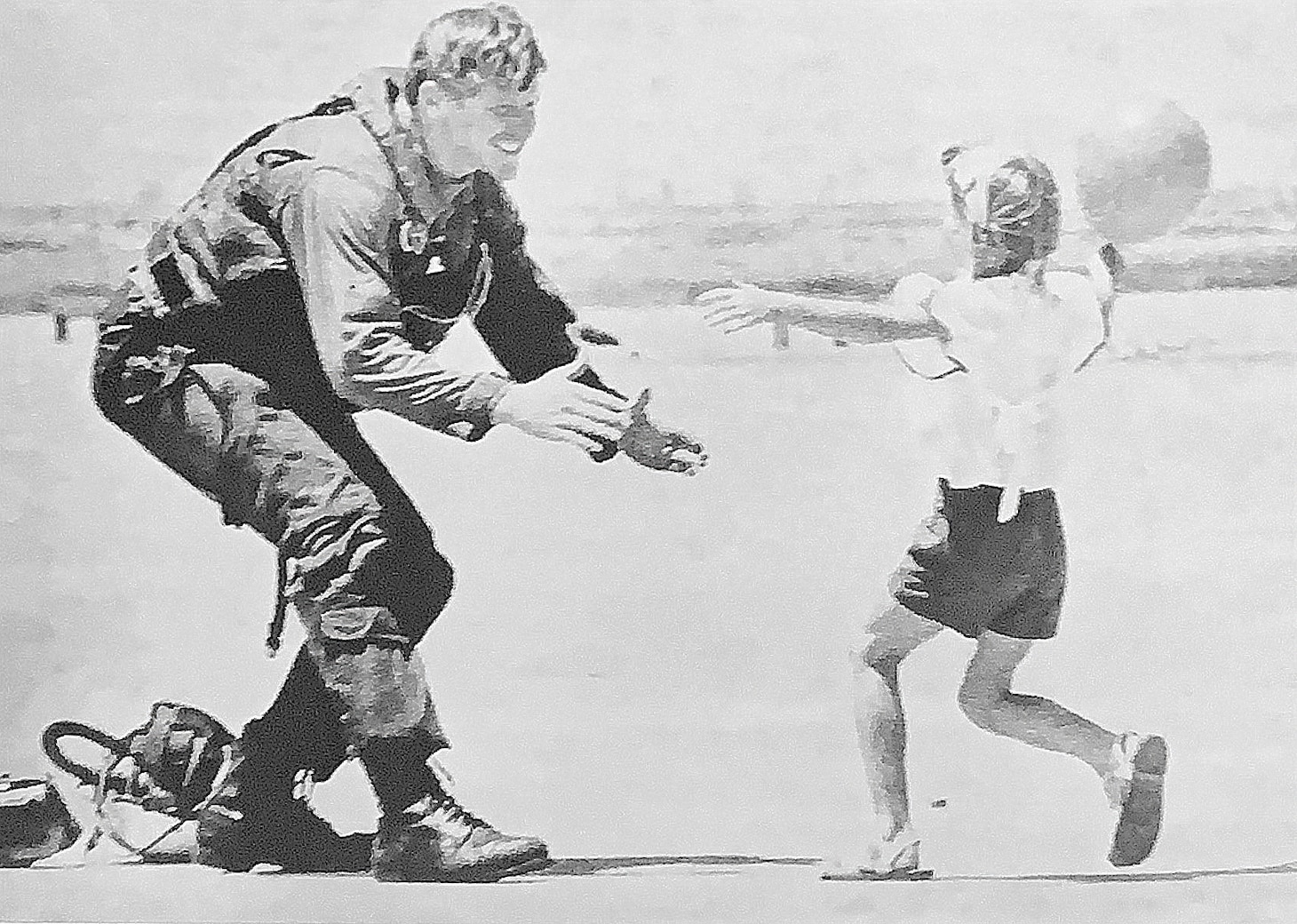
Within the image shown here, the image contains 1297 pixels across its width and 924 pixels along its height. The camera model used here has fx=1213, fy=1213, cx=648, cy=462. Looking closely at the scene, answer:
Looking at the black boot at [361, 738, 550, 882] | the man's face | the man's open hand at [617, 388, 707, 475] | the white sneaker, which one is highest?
the man's face

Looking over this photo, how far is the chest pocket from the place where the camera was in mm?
1309

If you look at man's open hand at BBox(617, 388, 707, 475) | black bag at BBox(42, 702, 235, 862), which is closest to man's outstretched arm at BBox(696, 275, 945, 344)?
man's open hand at BBox(617, 388, 707, 475)

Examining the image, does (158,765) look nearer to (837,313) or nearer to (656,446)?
(656,446)

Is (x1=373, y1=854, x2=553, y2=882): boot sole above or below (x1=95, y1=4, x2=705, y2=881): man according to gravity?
below

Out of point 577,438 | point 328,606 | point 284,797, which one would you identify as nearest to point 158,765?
point 284,797

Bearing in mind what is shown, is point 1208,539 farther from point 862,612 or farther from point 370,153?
point 370,153

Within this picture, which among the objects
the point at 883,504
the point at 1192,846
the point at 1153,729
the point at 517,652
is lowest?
the point at 1192,846

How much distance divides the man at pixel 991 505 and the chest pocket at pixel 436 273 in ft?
0.85

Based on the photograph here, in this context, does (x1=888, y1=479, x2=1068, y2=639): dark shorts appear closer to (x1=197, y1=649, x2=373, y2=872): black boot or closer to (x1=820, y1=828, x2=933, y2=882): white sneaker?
(x1=820, y1=828, x2=933, y2=882): white sneaker

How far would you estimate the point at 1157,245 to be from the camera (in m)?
1.34

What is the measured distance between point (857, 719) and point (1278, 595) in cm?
48

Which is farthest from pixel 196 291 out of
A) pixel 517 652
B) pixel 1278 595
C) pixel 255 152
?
pixel 1278 595

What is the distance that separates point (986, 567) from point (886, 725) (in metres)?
0.21

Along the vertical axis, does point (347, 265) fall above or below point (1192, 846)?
above
